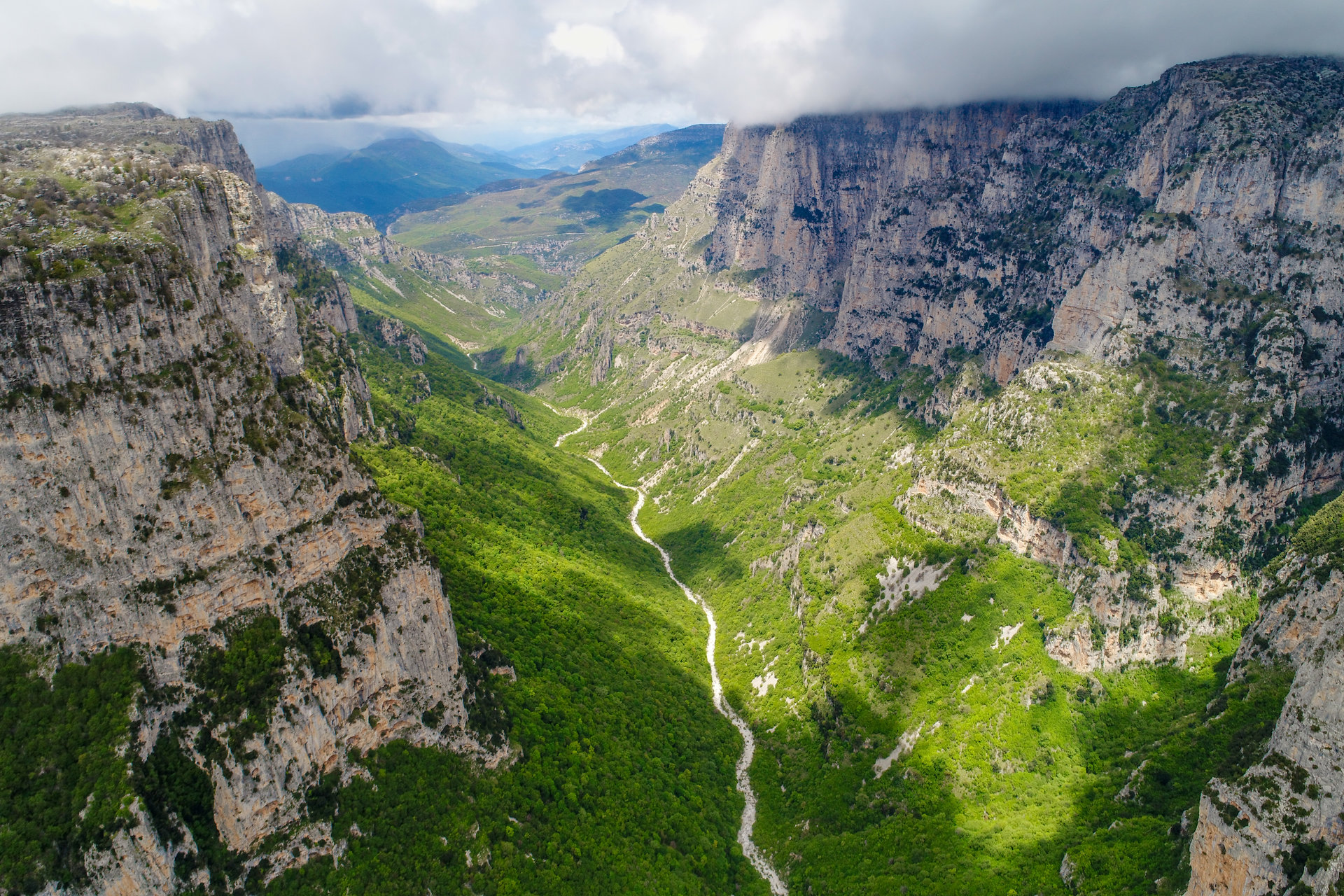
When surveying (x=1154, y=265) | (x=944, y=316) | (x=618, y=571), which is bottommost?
(x=618, y=571)

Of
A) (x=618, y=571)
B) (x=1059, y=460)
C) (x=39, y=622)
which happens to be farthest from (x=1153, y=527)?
(x=39, y=622)

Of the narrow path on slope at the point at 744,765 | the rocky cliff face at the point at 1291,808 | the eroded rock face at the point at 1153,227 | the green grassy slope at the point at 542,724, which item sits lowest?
the narrow path on slope at the point at 744,765

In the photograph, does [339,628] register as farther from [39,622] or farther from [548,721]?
[548,721]

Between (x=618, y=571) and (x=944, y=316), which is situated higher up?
(x=944, y=316)

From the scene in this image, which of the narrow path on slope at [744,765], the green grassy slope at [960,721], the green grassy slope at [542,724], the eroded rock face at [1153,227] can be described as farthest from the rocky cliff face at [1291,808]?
the eroded rock face at [1153,227]

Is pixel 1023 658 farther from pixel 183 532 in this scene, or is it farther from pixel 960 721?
pixel 183 532

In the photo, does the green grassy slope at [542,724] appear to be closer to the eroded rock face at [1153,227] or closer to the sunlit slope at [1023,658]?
the sunlit slope at [1023,658]

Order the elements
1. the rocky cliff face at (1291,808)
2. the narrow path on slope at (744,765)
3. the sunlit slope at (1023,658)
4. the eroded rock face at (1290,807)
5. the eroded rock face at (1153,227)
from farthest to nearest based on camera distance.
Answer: the eroded rock face at (1153,227) → the narrow path on slope at (744,765) → the sunlit slope at (1023,658) → the eroded rock face at (1290,807) → the rocky cliff face at (1291,808)

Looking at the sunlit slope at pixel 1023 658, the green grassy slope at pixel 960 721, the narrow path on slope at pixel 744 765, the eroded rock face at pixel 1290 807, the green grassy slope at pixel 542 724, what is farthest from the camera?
the narrow path on slope at pixel 744 765

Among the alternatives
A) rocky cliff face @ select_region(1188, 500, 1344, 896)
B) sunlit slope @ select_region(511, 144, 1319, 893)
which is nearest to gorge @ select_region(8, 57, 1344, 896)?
rocky cliff face @ select_region(1188, 500, 1344, 896)
